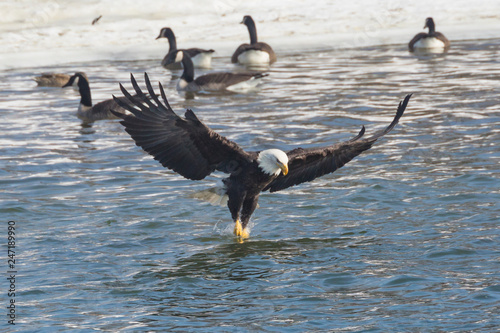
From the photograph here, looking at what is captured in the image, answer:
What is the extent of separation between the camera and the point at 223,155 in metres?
8.38

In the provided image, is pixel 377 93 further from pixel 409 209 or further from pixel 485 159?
pixel 409 209

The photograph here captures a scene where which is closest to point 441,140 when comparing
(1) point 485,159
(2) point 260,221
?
(1) point 485,159

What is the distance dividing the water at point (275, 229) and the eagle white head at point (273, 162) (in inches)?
33.3

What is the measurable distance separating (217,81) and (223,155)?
10.5 metres

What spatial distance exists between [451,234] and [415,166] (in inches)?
117

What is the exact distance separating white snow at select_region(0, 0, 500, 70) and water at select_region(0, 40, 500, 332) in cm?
962

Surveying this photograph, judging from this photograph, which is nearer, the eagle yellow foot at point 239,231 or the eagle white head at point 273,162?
the eagle white head at point 273,162

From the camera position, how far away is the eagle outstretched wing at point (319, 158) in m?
8.83

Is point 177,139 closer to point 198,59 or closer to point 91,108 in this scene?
point 91,108

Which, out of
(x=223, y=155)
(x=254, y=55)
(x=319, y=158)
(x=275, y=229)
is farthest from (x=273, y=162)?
(x=254, y=55)

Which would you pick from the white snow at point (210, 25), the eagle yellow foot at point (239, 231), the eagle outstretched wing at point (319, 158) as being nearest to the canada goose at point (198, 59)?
the white snow at point (210, 25)

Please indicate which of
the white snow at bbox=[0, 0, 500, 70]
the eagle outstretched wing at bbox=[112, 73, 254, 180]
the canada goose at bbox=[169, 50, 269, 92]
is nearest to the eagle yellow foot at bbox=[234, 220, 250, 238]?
the eagle outstretched wing at bbox=[112, 73, 254, 180]

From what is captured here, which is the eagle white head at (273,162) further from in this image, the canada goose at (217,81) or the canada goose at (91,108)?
the canada goose at (217,81)

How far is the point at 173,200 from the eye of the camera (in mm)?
10383
